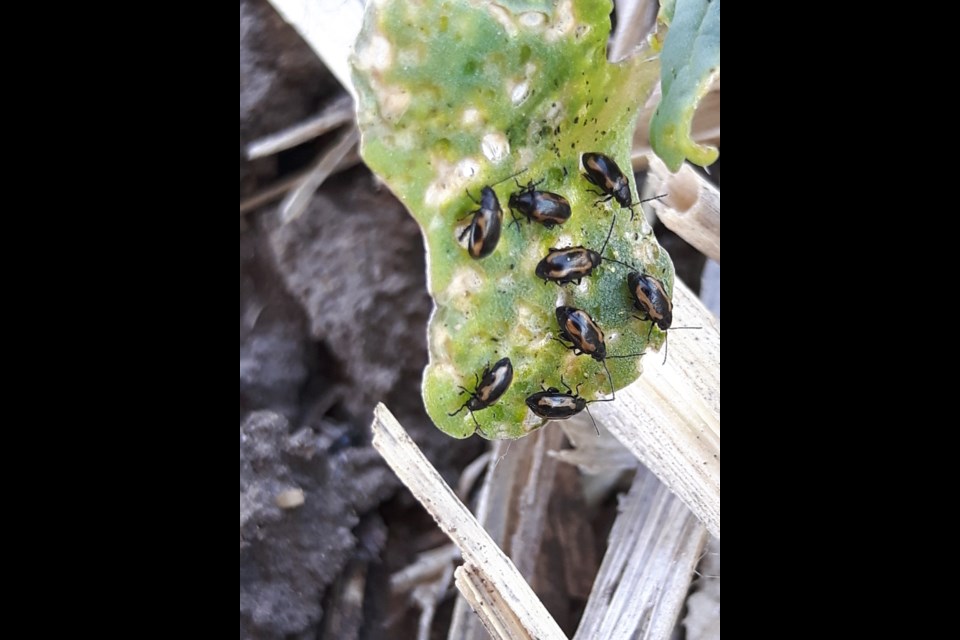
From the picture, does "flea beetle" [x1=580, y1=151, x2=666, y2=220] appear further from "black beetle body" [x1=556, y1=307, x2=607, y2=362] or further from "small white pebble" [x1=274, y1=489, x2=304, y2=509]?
"small white pebble" [x1=274, y1=489, x2=304, y2=509]

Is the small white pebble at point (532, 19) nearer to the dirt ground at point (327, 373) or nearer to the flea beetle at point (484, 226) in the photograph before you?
the flea beetle at point (484, 226)

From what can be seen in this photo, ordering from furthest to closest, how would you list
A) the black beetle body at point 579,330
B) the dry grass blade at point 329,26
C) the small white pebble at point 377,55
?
the dry grass blade at point 329,26
the black beetle body at point 579,330
the small white pebble at point 377,55

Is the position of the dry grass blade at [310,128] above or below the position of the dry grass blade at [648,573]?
above

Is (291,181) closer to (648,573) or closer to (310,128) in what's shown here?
(310,128)

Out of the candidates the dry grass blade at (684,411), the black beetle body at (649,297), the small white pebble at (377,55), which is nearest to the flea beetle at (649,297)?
the black beetle body at (649,297)

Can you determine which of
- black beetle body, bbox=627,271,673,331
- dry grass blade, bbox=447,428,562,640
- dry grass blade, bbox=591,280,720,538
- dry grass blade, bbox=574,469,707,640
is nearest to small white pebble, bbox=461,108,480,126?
black beetle body, bbox=627,271,673,331

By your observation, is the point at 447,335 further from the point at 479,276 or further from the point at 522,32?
the point at 522,32

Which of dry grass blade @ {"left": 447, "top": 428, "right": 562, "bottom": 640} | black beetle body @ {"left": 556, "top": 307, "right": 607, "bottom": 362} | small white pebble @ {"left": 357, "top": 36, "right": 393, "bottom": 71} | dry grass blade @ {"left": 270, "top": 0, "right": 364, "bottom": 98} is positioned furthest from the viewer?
dry grass blade @ {"left": 447, "top": 428, "right": 562, "bottom": 640}

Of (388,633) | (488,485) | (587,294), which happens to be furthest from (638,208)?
(388,633)
